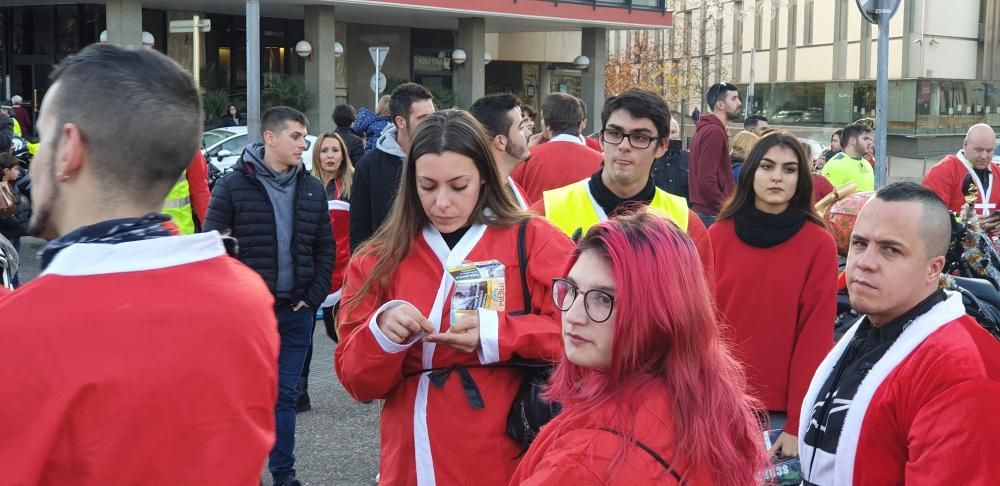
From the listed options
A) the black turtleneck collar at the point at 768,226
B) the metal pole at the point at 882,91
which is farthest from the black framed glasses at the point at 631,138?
the metal pole at the point at 882,91

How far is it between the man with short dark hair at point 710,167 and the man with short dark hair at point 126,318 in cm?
744

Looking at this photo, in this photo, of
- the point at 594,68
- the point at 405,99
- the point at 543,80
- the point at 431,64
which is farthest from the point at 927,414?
the point at 543,80

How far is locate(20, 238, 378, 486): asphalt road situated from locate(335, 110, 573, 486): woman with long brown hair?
280cm

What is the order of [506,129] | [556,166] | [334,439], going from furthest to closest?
[556,166] < [334,439] < [506,129]

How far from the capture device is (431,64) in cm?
3816

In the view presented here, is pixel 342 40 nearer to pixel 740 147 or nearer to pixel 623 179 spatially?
pixel 740 147

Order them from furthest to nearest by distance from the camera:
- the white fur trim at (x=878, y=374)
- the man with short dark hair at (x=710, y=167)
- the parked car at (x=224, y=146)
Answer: the parked car at (x=224, y=146) < the man with short dark hair at (x=710, y=167) < the white fur trim at (x=878, y=374)

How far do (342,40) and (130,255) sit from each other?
35155mm

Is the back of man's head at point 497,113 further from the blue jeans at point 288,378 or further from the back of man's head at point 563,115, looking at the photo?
the back of man's head at point 563,115

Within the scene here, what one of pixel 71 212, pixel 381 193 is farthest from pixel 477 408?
pixel 381 193

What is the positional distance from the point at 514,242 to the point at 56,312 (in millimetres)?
1812

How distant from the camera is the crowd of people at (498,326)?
5.52 feet

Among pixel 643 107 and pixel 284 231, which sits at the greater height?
pixel 643 107

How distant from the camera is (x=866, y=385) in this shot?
2.72 m
